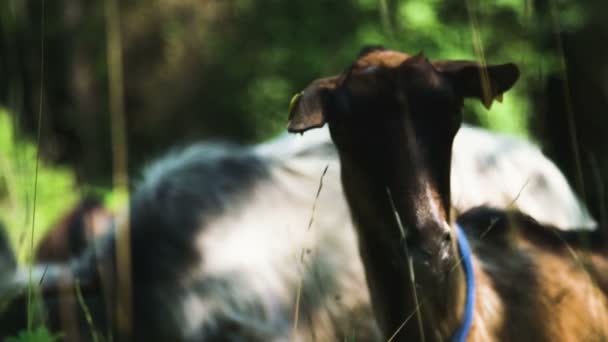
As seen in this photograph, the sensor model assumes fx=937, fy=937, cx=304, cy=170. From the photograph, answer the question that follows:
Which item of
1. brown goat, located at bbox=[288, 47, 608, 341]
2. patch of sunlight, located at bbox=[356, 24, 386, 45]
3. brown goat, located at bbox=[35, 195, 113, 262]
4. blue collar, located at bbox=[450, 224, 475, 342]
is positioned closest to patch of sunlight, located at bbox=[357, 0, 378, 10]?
patch of sunlight, located at bbox=[356, 24, 386, 45]

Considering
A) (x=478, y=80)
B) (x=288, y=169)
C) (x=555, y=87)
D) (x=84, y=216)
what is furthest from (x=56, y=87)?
(x=478, y=80)

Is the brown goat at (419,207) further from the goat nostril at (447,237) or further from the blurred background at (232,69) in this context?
the blurred background at (232,69)

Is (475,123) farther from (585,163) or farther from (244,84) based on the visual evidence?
(244,84)

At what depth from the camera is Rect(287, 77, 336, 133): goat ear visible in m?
2.55

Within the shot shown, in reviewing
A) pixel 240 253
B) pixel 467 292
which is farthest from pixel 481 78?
pixel 240 253

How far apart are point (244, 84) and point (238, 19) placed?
0.62m

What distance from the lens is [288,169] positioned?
4.42m

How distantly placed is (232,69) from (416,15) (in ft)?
6.49

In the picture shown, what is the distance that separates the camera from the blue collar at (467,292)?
2581 millimetres

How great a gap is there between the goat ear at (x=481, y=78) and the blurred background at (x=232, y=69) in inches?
62.1

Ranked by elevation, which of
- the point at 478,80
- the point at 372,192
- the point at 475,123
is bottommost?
the point at 475,123

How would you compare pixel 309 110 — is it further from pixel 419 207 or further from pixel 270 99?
pixel 270 99

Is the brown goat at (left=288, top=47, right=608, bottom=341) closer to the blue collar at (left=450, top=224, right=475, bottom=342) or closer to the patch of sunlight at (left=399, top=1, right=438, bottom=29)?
the blue collar at (left=450, top=224, right=475, bottom=342)

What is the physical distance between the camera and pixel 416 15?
6477 millimetres
